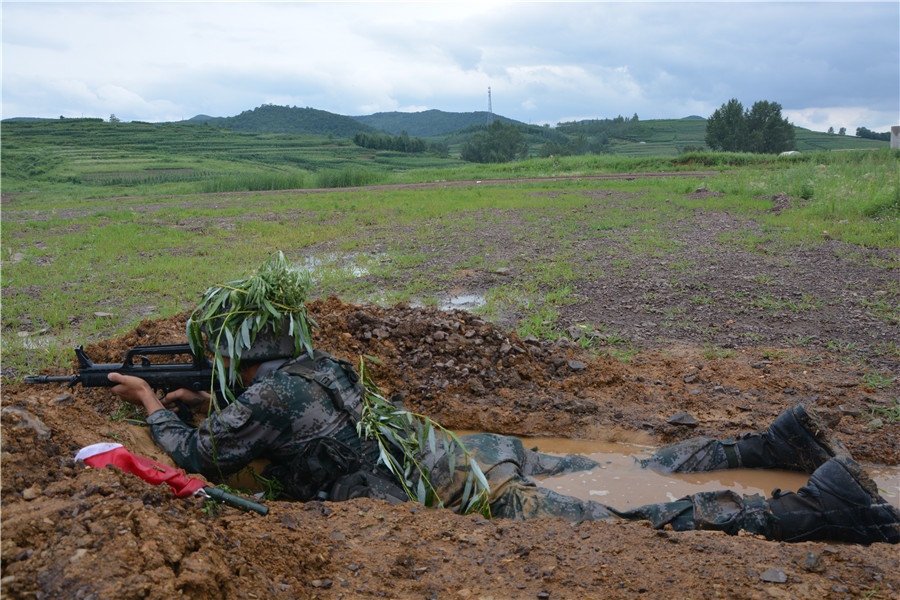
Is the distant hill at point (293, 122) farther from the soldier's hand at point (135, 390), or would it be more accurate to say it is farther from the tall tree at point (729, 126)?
the soldier's hand at point (135, 390)

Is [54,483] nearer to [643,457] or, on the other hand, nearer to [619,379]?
[643,457]

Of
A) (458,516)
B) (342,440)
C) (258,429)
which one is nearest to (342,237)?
(342,440)

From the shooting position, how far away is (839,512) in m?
3.28

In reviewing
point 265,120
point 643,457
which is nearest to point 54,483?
point 643,457

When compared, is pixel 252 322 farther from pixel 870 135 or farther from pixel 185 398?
pixel 870 135

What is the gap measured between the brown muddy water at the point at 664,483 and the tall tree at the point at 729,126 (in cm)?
6109

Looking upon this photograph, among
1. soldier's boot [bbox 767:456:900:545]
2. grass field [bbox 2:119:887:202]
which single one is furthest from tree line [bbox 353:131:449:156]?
soldier's boot [bbox 767:456:900:545]

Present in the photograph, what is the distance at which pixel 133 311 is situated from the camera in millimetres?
7930

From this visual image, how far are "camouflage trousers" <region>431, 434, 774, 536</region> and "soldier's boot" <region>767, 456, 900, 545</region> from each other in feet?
0.43

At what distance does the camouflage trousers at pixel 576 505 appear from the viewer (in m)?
3.34

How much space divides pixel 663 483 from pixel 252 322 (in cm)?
295

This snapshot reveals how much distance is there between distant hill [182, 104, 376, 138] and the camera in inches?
4656

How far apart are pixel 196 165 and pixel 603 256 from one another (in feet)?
165

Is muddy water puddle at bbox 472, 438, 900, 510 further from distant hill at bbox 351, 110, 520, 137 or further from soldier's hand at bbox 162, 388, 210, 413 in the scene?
distant hill at bbox 351, 110, 520, 137
